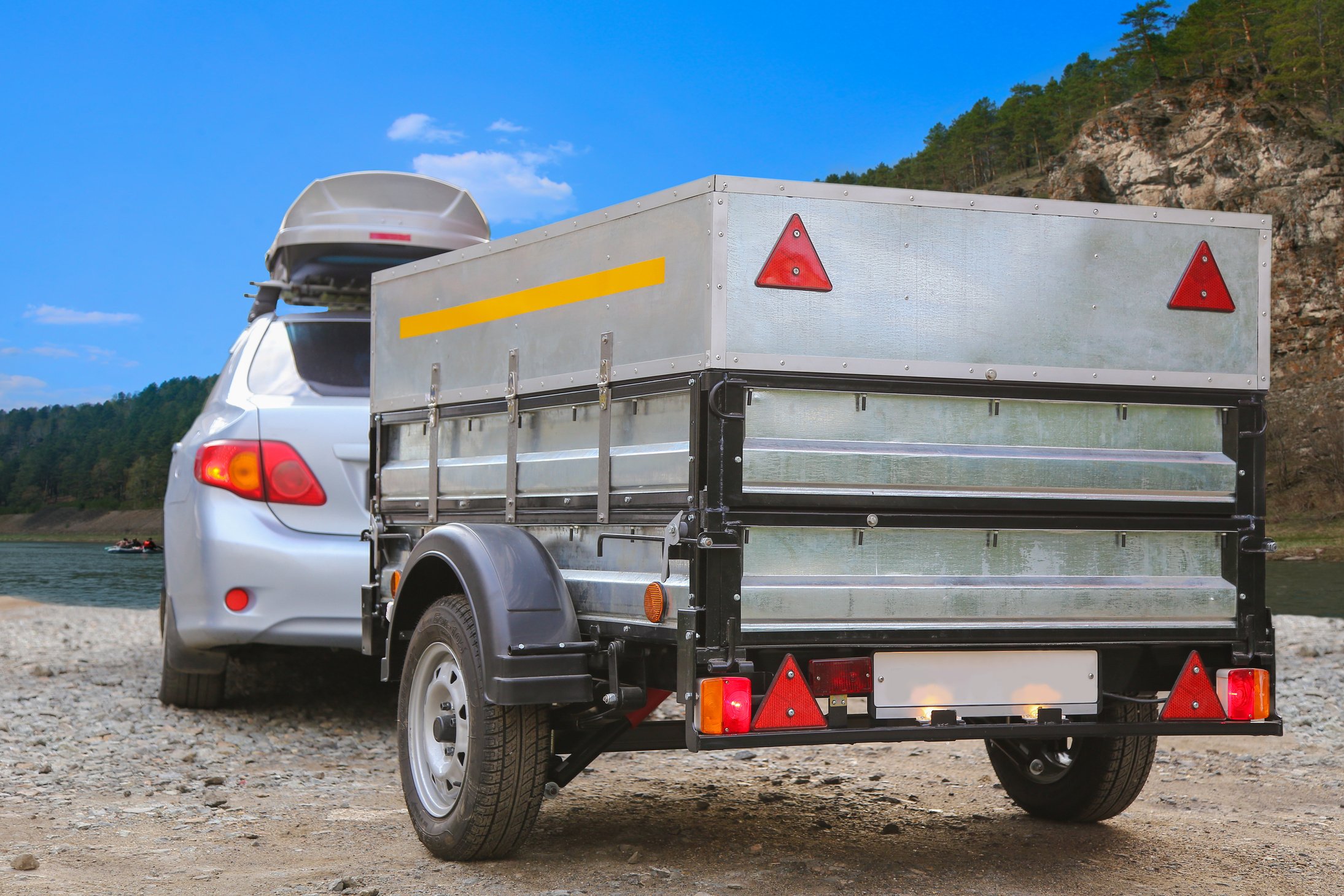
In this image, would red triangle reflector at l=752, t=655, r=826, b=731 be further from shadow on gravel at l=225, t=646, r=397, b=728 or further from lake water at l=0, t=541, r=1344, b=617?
lake water at l=0, t=541, r=1344, b=617

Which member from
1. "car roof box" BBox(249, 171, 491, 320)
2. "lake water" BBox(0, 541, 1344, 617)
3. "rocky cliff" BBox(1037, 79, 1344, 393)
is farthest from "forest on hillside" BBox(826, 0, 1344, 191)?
"car roof box" BBox(249, 171, 491, 320)

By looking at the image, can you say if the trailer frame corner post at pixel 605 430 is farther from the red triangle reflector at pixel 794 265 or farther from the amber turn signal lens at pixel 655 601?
the red triangle reflector at pixel 794 265

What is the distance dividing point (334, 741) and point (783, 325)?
168 inches

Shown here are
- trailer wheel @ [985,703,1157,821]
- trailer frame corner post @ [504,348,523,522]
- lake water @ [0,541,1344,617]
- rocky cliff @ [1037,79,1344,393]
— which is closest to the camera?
trailer frame corner post @ [504,348,523,522]

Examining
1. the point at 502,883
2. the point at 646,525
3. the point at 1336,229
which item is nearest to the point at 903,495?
the point at 646,525

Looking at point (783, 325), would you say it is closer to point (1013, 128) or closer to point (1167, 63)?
point (1167, 63)

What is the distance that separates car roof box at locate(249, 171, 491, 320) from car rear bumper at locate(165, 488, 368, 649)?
6.89 ft

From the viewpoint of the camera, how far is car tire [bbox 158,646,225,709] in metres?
7.20

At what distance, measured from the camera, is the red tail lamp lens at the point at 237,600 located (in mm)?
6414

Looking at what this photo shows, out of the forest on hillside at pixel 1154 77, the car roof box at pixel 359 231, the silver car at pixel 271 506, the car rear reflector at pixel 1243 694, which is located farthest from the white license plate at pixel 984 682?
the forest on hillside at pixel 1154 77

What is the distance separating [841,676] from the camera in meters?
3.79

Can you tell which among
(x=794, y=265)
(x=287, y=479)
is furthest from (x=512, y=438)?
(x=287, y=479)

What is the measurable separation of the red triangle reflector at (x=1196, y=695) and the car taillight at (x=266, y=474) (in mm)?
4198

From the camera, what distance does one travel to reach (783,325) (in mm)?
3736
